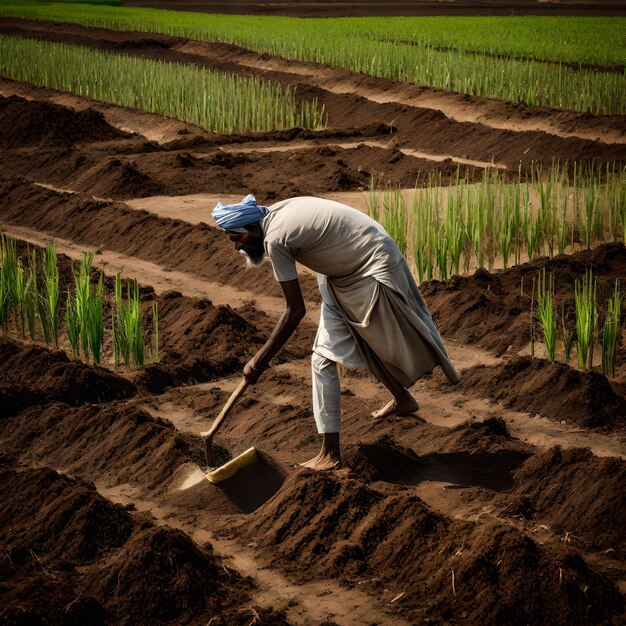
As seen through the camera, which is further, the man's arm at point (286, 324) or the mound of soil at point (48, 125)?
the mound of soil at point (48, 125)

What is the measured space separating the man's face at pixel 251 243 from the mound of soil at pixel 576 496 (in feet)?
4.72

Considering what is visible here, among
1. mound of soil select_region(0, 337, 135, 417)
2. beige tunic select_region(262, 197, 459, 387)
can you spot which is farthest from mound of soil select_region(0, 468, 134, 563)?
mound of soil select_region(0, 337, 135, 417)

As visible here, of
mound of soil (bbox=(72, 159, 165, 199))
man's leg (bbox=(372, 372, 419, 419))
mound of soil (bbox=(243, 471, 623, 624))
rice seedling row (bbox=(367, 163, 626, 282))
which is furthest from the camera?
mound of soil (bbox=(72, 159, 165, 199))

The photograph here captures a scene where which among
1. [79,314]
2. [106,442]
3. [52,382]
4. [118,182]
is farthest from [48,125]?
[106,442]

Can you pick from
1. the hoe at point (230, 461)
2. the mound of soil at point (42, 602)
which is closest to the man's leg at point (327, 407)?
the hoe at point (230, 461)

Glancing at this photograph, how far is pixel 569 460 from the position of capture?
475 centimetres

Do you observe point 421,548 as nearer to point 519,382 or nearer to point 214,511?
point 214,511

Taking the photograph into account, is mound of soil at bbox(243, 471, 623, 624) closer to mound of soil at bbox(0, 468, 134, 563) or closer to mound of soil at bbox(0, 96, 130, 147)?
mound of soil at bbox(0, 468, 134, 563)

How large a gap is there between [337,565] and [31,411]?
2.33 metres

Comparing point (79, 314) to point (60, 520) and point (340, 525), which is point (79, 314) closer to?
point (60, 520)

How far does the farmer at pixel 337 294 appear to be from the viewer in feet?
14.7

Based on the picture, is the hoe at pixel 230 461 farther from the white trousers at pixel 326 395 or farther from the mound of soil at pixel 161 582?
the mound of soil at pixel 161 582

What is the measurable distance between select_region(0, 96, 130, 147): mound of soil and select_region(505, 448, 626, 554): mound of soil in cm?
1103

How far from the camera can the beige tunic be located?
450 centimetres
